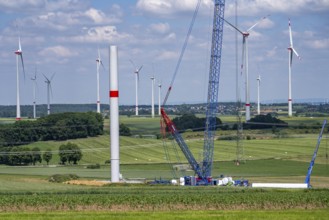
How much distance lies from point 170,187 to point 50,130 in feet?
312

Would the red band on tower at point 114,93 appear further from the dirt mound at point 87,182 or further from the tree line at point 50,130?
the tree line at point 50,130

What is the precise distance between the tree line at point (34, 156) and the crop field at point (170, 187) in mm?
1750

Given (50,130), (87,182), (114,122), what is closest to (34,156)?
(50,130)

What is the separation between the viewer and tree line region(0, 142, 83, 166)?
163 metres

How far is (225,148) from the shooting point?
174875mm

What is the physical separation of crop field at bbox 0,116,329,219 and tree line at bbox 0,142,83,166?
1750 mm

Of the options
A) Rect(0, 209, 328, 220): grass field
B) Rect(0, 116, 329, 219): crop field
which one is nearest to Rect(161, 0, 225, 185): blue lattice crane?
Rect(0, 116, 329, 219): crop field

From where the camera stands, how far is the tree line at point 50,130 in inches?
7275

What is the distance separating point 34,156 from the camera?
163 meters

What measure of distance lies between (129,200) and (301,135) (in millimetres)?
135047

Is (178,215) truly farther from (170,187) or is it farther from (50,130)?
(50,130)

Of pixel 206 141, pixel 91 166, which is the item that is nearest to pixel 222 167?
pixel 206 141

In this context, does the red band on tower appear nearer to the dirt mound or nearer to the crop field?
the dirt mound

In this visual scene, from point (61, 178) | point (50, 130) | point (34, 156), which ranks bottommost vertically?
point (61, 178)
